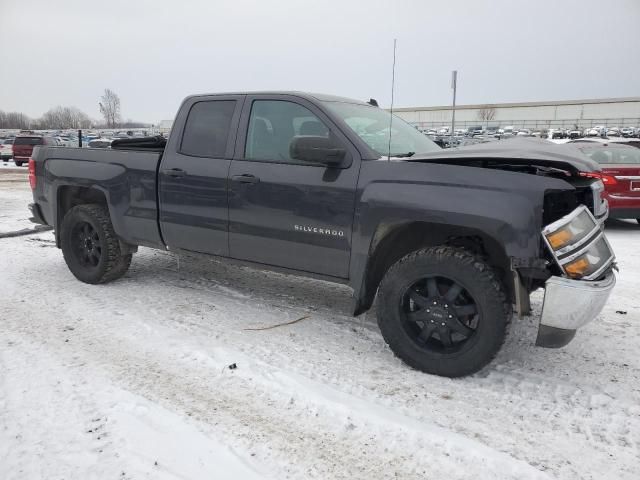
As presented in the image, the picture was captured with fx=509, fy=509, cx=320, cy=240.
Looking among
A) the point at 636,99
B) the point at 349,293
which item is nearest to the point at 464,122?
the point at 636,99

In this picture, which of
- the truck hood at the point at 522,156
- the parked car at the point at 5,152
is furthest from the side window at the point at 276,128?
the parked car at the point at 5,152

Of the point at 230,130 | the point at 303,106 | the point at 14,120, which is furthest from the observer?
the point at 14,120

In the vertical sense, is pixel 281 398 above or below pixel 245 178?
below

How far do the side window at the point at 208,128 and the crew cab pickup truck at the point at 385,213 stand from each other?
1 cm

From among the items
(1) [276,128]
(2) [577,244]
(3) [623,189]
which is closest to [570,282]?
(2) [577,244]

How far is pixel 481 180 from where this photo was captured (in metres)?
3.13

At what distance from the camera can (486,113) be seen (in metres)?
73.8

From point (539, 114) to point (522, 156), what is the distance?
77.6 meters

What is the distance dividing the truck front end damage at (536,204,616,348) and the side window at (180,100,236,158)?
2.68 meters

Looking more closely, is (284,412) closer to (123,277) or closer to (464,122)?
(123,277)

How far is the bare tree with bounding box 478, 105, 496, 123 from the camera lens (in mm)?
73106

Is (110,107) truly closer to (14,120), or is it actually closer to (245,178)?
(14,120)

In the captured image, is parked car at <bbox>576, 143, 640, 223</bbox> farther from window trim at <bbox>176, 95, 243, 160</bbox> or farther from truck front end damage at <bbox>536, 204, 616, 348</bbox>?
window trim at <bbox>176, 95, 243, 160</bbox>

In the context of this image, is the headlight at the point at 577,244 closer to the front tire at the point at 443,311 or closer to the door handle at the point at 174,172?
the front tire at the point at 443,311
